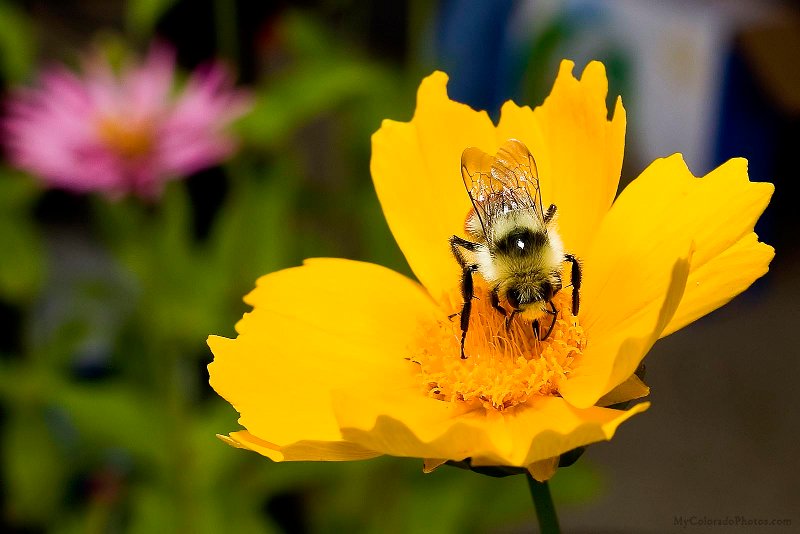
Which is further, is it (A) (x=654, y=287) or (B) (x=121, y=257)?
(B) (x=121, y=257)

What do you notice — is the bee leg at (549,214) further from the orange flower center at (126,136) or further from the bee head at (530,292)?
the orange flower center at (126,136)

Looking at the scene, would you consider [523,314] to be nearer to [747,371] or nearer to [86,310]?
[86,310]

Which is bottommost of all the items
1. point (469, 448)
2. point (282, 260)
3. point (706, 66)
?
point (469, 448)

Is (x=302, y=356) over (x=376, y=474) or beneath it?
beneath

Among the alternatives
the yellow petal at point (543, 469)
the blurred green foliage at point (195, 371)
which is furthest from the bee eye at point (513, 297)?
the blurred green foliage at point (195, 371)

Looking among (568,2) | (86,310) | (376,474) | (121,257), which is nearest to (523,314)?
(376,474)

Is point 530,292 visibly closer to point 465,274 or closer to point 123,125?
point 465,274

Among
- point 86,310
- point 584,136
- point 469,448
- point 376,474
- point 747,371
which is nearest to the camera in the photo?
point 469,448

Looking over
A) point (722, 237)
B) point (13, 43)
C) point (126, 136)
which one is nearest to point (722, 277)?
point (722, 237)
